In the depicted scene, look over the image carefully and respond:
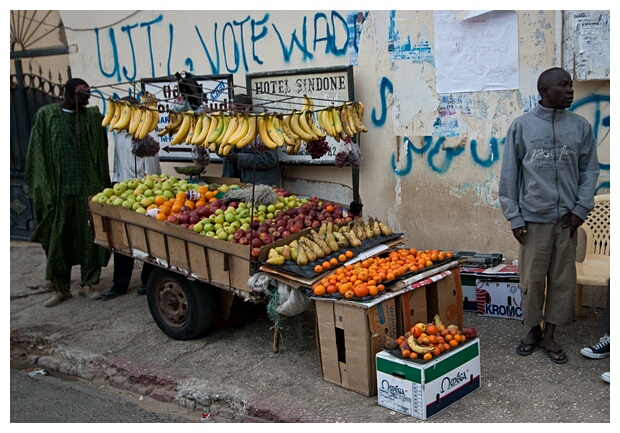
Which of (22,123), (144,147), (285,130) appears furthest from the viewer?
(22,123)

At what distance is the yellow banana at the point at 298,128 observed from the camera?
17.0 feet

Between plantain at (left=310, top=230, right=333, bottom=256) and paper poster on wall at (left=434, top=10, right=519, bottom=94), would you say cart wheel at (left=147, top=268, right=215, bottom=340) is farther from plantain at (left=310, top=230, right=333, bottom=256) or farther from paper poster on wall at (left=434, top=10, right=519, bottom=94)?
paper poster on wall at (left=434, top=10, right=519, bottom=94)

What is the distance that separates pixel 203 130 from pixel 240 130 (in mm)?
397

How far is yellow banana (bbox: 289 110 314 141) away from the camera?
519cm

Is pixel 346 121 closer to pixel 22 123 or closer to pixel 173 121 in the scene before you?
pixel 173 121

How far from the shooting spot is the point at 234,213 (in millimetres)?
5402

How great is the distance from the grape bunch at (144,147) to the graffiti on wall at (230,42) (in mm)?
1522

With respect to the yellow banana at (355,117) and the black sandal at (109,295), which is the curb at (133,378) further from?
the yellow banana at (355,117)

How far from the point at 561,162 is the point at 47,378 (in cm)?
435

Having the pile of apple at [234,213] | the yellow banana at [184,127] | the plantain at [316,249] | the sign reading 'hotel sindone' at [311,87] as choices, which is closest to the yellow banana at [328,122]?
the pile of apple at [234,213]

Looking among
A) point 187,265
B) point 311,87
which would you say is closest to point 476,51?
point 311,87

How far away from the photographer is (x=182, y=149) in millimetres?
8383

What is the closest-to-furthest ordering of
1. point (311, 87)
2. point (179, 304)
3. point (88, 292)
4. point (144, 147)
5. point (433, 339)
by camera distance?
point (433, 339)
point (179, 304)
point (144, 147)
point (311, 87)
point (88, 292)

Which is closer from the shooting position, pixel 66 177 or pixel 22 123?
pixel 66 177
